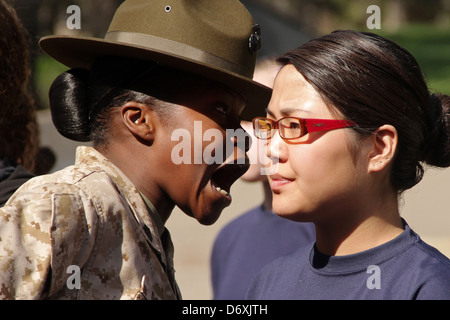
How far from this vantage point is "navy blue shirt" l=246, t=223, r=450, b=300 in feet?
8.55

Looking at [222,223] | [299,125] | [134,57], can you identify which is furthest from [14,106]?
[222,223]

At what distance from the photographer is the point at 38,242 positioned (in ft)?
7.76

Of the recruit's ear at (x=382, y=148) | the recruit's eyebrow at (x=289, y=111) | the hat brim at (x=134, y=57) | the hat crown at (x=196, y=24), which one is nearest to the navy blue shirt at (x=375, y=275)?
the recruit's ear at (x=382, y=148)

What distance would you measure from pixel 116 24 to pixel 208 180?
2.57 ft

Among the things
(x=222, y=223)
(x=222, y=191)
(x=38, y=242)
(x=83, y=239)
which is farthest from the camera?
(x=222, y=223)

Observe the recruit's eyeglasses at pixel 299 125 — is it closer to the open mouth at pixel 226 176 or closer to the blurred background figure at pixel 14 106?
the open mouth at pixel 226 176

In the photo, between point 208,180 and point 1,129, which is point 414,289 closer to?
point 208,180

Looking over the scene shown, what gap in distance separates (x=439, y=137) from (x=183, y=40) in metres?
1.10

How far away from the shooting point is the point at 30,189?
8.41ft

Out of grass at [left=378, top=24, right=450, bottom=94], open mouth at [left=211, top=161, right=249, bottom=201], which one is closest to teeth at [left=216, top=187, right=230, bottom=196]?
open mouth at [left=211, top=161, right=249, bottom=201]

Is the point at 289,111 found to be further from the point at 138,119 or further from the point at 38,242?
the point at 38,242

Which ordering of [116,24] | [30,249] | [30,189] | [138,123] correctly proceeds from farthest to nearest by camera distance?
[116,24], [138,123], [30,189], [30,249]

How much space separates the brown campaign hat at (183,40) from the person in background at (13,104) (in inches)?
14.7

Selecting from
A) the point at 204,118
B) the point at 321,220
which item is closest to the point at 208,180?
the point at 204,118
